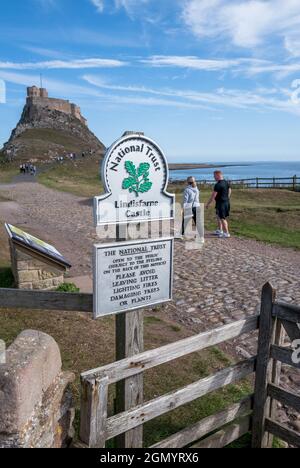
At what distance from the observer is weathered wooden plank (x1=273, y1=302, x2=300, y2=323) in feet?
11.7

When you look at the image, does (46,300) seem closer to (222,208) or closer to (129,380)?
(129,380)

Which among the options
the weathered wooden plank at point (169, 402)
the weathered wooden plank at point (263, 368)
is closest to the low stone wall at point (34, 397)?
the weathered wooden plank at point (169, 402)

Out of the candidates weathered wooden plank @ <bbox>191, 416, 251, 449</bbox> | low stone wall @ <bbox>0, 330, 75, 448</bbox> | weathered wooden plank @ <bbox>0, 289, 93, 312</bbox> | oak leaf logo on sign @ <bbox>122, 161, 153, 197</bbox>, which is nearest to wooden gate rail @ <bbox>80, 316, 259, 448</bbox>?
weathered wooden plank @ <bbox>191, 416, 251, 449</bbox>

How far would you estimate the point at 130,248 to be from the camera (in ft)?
11.1

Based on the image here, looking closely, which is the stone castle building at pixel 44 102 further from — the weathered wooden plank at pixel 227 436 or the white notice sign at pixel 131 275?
the weathered wooden plank at pixel 227 436

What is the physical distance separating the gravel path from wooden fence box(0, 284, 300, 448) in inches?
26.9

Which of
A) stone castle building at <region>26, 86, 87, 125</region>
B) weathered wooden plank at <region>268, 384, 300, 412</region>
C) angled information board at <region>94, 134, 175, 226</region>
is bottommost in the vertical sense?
weathered wooden plank at <region>268, 384, 300, 412</region>

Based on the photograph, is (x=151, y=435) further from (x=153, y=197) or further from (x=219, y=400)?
(x=153, y=197)

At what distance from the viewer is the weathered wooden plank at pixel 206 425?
342cm

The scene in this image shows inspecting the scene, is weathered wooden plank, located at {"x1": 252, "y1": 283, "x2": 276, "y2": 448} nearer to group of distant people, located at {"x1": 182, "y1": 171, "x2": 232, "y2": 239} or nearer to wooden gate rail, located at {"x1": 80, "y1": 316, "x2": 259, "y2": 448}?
wooden gate rail, located at {"x1": 80, "y1": 316, "x2": 259, "y2": 448}
